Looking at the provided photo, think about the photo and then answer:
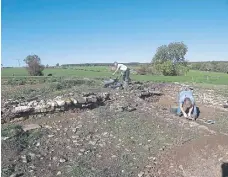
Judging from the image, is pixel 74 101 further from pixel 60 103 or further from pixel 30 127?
pixel 30 127

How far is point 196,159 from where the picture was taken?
7438 millimetres

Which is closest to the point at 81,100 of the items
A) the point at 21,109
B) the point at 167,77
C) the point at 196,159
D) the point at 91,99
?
the point at 91,99

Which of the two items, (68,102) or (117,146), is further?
(68,102)

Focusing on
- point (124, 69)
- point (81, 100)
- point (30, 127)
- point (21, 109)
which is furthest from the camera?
point (124, 69)

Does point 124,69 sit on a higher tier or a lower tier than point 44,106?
higher

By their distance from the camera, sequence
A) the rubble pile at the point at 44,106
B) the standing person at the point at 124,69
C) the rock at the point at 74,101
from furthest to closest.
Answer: the standing person at the point at 124,69, the rock at the point at 74,101, the rubble pile at the point at 44,106

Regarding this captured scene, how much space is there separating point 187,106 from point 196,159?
4152 mm

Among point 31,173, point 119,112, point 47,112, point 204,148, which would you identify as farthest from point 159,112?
point 31,173

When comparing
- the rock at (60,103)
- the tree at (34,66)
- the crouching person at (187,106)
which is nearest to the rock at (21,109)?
the rock at (60,103)

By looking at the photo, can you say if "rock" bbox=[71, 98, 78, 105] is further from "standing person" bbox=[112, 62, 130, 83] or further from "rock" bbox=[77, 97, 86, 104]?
"standing person" bbox=[112, 62, 130, 83]

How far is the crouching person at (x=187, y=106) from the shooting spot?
1096 centimetres

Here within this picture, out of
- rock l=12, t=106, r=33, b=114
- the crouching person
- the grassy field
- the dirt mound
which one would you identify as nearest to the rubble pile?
rock l=12, t=106, r=33, b=114

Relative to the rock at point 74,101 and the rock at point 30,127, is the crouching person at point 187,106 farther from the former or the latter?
the rock at point 30,127

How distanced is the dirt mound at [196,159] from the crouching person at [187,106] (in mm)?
2285
